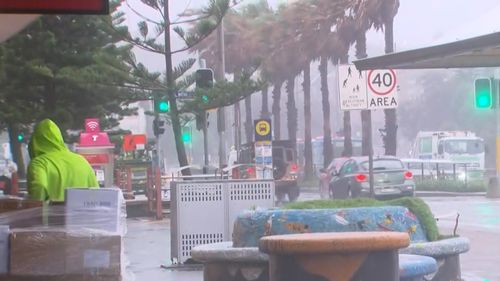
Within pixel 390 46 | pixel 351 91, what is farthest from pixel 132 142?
pixel 351 91

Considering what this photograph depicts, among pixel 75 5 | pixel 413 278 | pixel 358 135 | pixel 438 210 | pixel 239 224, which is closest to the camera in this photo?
pixel 413 278

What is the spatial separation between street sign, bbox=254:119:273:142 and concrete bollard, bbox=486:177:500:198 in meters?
5.82

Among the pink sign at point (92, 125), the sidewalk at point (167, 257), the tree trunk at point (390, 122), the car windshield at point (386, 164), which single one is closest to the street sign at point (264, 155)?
the car windshield at point (386, 164)

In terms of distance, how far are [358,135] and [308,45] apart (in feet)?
17.0

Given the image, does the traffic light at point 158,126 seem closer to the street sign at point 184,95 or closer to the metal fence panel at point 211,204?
the street sign at point 184,95

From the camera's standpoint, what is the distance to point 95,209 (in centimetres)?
577

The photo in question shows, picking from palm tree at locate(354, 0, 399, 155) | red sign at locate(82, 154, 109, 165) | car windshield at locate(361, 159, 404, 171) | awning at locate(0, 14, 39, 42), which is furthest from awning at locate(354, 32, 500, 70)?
palm tree at locate(354, 0, 399, 155)

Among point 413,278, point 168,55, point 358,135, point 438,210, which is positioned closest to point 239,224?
point 413,278

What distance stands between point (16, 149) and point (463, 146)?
15508 millimetres

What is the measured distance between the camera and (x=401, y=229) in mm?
7602

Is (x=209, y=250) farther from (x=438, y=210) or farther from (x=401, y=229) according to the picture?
(x=438, y=210)

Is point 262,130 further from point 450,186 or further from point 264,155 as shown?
point 450,186

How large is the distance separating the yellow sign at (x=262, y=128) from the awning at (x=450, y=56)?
14.9m

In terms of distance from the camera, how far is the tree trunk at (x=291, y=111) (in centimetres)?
3591
